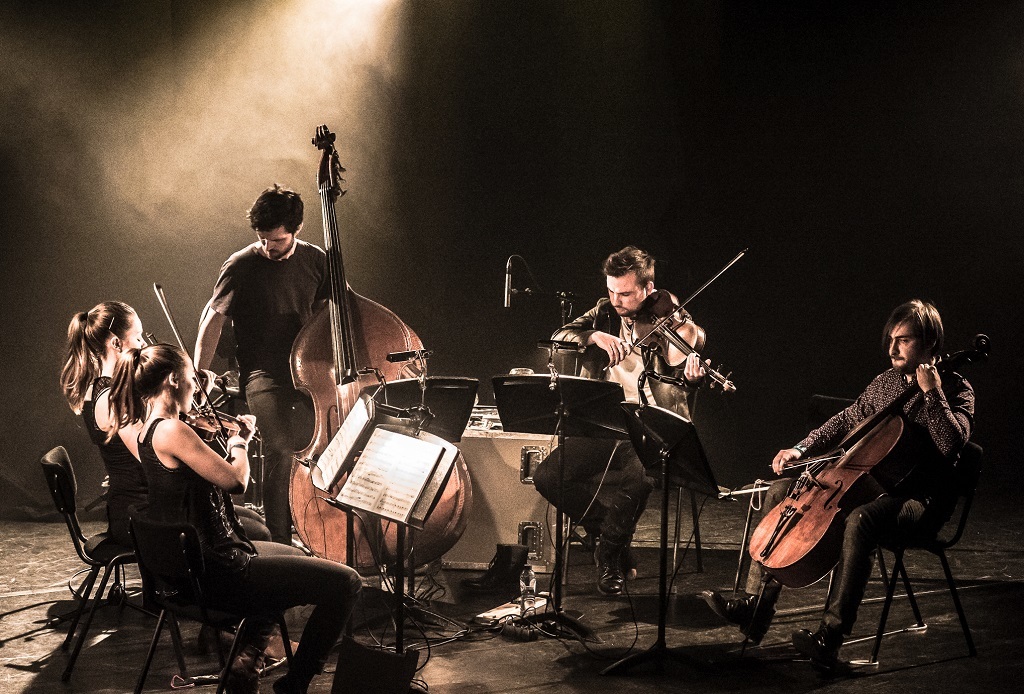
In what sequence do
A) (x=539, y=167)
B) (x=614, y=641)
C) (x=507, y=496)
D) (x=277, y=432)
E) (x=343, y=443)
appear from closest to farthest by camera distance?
1. (x=343, y=443)
2. (x=614, y=641)
3. (x=277, y=432)
4. (x=507, y=496)
5. (x=539, y=167)

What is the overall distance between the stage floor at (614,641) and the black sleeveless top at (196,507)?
57cm

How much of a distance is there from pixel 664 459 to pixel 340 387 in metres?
1.33

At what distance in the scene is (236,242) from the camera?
622cm

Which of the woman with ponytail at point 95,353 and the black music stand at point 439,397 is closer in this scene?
the black music stand at point 439,397

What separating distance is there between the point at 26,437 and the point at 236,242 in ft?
5.51

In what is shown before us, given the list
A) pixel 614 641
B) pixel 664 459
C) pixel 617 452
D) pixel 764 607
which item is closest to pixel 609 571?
pixel 617 452

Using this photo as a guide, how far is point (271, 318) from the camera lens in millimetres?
4500

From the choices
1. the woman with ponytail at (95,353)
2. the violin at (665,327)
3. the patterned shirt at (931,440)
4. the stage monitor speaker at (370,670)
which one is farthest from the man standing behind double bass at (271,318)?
the patterned shirt at (931,440)

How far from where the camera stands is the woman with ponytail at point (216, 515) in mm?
3023

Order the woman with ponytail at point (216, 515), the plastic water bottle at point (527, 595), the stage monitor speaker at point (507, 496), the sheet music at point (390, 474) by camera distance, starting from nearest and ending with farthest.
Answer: the woman with ponytail at point (216, 515), the sheet music at point (390, 474), the plastic water bottle at point (527, 595), the stage monitor speaker at point (507, 496)

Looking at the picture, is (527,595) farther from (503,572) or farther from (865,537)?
(865,537)

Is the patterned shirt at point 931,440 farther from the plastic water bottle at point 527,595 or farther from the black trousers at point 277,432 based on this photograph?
the black trousers at point 277,432

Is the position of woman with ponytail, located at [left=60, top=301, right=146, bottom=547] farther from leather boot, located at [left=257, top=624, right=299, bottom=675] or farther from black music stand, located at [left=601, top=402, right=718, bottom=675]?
black music stand, located at [left=601, top=402, right=718, bottom=675]

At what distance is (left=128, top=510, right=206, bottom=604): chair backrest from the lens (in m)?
2.91
